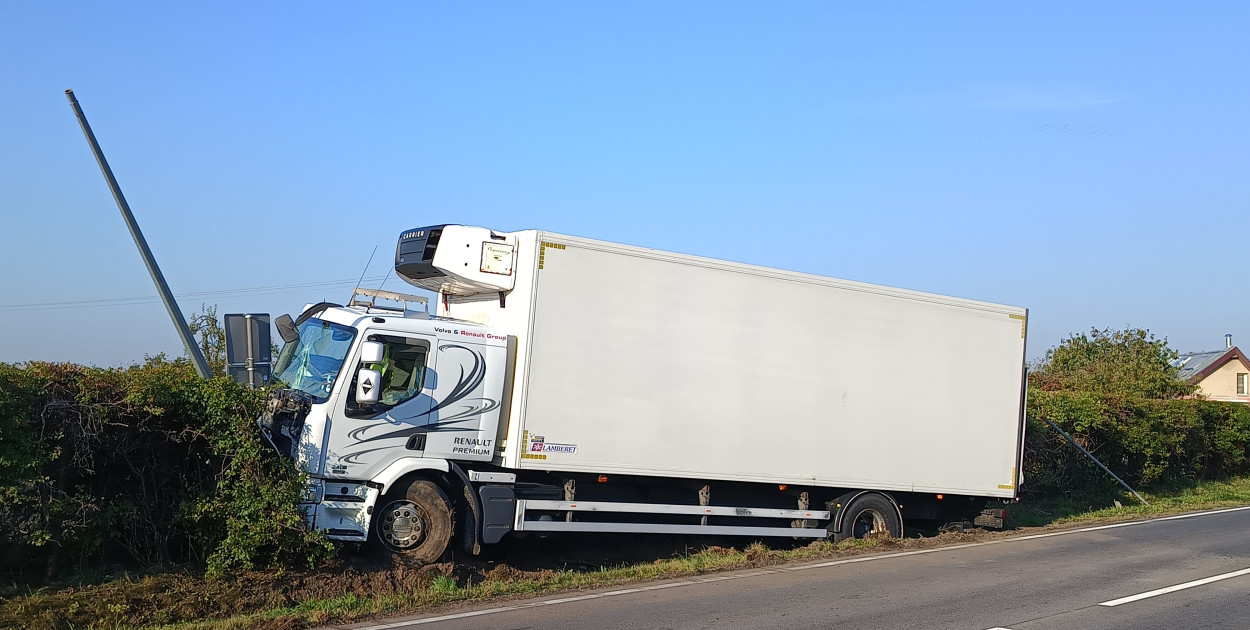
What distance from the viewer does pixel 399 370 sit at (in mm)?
10555

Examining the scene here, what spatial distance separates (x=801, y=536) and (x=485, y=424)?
465cm

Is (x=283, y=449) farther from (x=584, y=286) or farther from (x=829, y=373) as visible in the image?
(x=829, y=373)

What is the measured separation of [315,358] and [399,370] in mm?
895

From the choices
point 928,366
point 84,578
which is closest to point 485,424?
point 84,578

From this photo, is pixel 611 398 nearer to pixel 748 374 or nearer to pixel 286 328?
pixel 748 374

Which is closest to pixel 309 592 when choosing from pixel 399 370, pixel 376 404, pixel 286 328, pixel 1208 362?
pixel 376 404

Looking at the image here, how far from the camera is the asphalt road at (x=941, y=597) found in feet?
27.7

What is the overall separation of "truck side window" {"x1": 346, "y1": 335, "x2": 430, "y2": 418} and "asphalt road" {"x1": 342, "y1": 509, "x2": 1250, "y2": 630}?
99.0 inches

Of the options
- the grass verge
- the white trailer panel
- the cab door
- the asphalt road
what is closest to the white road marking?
the asphalt road

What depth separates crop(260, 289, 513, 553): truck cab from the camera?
10.0 metres

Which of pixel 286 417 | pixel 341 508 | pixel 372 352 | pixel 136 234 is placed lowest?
pixel 341 508

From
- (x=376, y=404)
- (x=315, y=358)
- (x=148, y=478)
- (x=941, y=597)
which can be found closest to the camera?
(x=148, y=478)

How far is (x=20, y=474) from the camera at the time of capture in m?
8.09

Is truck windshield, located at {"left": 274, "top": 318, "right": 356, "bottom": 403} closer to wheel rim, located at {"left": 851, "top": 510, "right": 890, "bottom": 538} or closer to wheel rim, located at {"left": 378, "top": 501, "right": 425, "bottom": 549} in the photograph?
wheel rim, located at {"left": 378, "top": 501, "right": 425, "bottom": 549}
